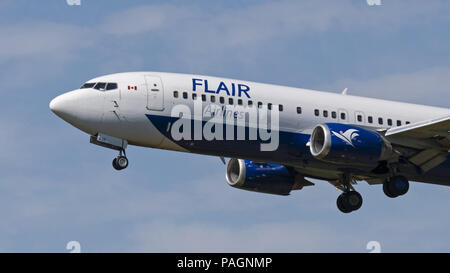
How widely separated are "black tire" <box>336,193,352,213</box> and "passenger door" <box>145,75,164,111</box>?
1133cm

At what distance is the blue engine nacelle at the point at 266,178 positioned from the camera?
55500 millimetres

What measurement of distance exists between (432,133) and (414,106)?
4137mm

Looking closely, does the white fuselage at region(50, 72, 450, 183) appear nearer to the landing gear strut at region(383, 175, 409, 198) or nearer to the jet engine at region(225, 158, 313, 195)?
the landing gear strut at region(383, 175, 409, 198)

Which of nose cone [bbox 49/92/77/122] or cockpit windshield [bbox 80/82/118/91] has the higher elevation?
cockpit windshield [bbox 80/82/118/91]

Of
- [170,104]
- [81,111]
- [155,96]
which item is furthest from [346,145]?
[81,111]

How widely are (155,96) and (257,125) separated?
4773 mm

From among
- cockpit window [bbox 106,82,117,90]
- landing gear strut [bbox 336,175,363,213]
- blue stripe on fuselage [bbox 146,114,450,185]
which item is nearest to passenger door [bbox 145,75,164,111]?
blue stripe on fuselage [bbox 146,114,450,185]

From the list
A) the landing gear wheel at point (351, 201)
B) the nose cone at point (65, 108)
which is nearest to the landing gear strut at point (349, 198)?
the landing gear wheel at point (351, 201)

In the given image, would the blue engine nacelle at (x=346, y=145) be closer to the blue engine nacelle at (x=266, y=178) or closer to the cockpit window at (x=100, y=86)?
the blue engine nacelle at (x=266, y=178)

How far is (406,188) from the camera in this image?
51375 mm

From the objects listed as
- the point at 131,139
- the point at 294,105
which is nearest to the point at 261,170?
the point at 294,105

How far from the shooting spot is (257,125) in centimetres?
4931

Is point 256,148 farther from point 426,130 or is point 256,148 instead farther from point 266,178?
point 426,130

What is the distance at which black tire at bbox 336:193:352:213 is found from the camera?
54.2 m
